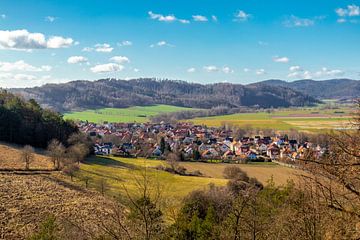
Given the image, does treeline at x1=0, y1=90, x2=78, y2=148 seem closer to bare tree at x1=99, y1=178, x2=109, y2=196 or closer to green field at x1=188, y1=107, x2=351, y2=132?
bare tree at x1=99, y1=178, x2=109, y2=196

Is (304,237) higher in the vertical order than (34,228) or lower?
higher

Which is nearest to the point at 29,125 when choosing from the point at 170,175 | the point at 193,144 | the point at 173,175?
the point at 170,175

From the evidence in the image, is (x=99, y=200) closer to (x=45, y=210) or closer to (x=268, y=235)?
(x=45, y=210)

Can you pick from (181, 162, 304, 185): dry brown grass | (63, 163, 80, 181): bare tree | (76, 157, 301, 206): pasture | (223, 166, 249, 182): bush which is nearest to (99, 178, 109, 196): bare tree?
(76, 157, 301, 206): pasture

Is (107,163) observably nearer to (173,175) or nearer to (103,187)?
(173,175)

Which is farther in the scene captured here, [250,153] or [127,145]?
[127,145]

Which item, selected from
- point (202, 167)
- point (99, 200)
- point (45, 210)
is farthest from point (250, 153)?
point (45, 210)

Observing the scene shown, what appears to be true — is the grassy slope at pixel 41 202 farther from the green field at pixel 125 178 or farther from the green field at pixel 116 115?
the green field at pixel 116 115
